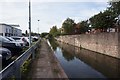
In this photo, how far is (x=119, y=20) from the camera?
39.0m

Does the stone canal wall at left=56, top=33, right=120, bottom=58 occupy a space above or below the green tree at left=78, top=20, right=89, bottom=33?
below

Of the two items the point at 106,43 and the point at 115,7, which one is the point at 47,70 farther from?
the point at 115,7

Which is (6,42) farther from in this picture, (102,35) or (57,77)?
(102,35)

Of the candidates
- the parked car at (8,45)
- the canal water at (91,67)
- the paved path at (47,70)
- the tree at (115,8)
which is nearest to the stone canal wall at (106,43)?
the canal water at (91,67)

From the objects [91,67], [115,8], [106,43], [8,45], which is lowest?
[91,67]

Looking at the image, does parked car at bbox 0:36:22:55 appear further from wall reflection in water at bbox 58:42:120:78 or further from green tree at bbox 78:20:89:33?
green tree at bbox 78:20:89:33

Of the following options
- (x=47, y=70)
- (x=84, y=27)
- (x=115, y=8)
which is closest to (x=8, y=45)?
(x=47, y=70)

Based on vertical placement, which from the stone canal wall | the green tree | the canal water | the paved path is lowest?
the canal water

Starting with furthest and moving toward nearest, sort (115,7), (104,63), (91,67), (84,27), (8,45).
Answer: (84,27) → (115,7) → (104,63) → (91,67) → (8,45)

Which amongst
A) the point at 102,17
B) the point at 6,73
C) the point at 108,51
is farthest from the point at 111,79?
the point at 102,17

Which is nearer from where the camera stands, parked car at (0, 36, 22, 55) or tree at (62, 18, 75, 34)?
parked car at (0, 36, 22, 55)

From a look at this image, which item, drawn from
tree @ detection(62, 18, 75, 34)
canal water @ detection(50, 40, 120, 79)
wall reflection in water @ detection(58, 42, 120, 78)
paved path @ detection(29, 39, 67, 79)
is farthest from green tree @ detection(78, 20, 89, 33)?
paved path @ detection(29, 39, 67, 79)

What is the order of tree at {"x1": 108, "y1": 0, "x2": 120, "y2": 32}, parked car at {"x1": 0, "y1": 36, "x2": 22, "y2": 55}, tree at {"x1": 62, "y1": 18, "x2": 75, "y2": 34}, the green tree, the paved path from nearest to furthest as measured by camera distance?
the paved path, parked car at {"x1": 0, "y1": 36, "x2": 22, "y2": 55}, tree at {"x1": 108, "y1": 0, "x2": 120, "y2": 32}, the green tree, tree at {"x1": 62, "y1": 18, "x2": 75, "y2": 34}

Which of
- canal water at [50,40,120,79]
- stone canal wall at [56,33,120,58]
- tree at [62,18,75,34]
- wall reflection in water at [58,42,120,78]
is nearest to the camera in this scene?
canal water at [50,40,120,79]
